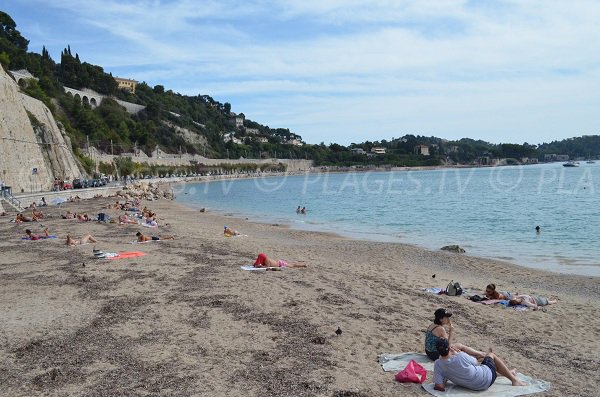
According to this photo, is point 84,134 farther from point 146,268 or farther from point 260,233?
point 146,268

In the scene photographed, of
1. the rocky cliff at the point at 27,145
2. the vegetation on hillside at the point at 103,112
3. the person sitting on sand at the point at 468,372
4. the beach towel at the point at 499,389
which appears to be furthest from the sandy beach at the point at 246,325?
the vegetation on hillside at the point at 103,112

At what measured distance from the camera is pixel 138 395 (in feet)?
18.2

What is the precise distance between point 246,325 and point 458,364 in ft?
11.8

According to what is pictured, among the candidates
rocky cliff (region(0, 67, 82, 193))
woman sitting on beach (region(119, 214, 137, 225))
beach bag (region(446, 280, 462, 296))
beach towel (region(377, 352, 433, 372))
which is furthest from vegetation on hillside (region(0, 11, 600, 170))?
beach towel (region(377, 352, 433, 372))

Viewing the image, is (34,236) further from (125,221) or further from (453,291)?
(453,291)

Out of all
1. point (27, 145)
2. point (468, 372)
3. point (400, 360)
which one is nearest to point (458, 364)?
point (468, 372)

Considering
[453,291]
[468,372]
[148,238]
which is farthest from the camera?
[148,238]

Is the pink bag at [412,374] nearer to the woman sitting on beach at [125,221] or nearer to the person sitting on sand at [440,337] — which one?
the person sitting on sand at [440,337]

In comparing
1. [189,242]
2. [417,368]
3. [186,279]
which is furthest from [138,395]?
[189,242]

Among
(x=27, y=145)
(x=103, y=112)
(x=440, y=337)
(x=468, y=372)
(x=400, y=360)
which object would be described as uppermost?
(x=103, y=112)

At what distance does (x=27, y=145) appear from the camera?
42469 mm

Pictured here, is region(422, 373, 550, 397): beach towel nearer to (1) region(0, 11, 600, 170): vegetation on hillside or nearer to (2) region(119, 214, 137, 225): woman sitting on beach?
(2) region(119, 214, 137, 225): woman sitting on beach

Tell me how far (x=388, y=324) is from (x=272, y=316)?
2.06 meters

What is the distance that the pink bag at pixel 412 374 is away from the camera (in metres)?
6.24
